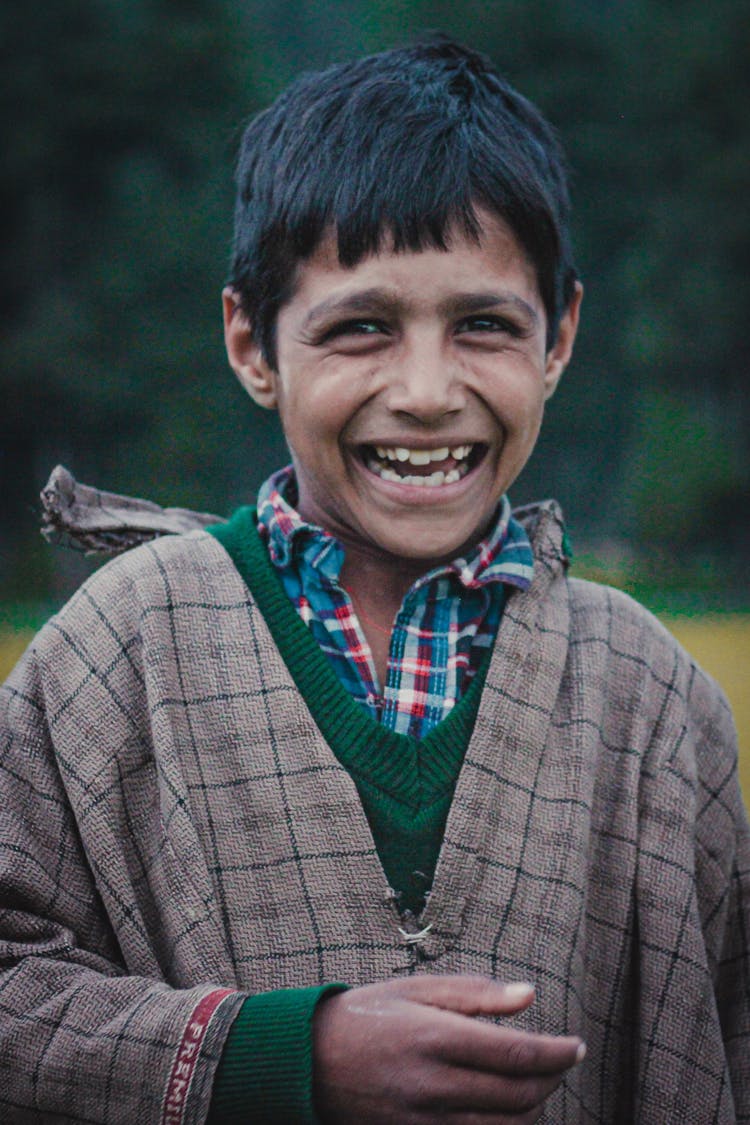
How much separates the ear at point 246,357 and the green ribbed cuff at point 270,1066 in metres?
0.75

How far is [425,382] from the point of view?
1.30m

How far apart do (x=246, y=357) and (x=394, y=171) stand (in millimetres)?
327

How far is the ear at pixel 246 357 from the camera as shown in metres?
1.50

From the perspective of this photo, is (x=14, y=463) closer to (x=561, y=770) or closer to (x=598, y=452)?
(x=598, y=452)

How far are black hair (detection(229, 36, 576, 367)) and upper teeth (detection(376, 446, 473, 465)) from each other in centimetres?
20

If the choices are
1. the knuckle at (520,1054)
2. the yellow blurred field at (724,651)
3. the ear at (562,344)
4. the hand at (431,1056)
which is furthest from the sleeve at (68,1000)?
the yellow blurred field at (724,651)

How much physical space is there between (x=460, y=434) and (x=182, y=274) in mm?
7756

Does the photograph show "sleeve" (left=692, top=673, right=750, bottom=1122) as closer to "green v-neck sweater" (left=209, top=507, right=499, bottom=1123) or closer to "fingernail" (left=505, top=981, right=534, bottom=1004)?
"green v-neck sweater" (left=209, top=507, right=499, bottom=1123)

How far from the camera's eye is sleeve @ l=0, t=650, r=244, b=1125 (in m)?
1.09

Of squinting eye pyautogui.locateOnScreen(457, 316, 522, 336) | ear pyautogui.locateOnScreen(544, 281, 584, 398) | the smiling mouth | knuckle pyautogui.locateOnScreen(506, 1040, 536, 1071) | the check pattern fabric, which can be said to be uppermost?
ear pyautogui.locateOnScreen(544, 281, 584, 398)

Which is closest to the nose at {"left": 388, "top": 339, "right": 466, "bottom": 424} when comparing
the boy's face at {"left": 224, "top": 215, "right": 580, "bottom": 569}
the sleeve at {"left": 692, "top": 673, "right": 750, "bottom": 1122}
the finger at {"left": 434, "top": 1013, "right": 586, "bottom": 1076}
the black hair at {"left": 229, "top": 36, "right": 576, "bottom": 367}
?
the boy's face at {"left": 224, "top": 215, "right": 580, "bottom": 569}

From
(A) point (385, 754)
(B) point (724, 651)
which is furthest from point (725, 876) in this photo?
(B) point (724, 651)

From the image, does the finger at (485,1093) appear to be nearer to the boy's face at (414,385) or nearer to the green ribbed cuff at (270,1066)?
the green ribbed cuff at (270,1066)

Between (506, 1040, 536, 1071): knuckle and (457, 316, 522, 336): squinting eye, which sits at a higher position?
(457, 316, 522, 336): squinting eye
